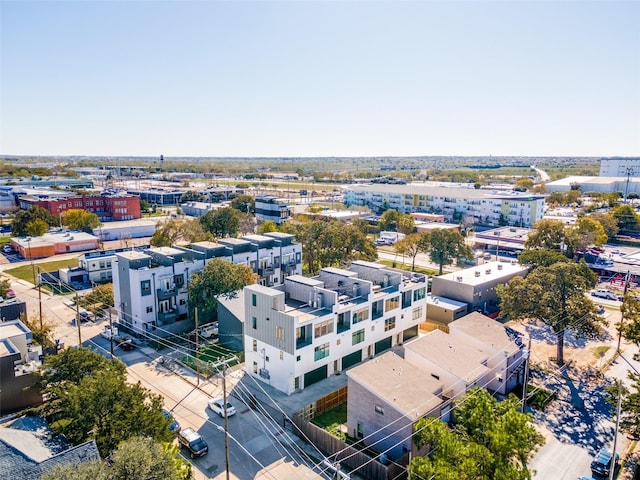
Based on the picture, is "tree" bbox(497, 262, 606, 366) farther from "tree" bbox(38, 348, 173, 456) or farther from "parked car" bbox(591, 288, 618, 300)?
"tree" bbox(38, 348, 173, 456)

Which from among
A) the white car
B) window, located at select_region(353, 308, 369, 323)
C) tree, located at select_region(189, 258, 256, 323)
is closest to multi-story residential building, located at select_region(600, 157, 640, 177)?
window, located at select_region(353, 308, 369, 323)

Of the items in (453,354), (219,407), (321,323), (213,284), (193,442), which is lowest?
(219,407)

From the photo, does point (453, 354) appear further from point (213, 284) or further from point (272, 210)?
point (272, 210)

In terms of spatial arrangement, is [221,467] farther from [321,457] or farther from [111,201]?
[111,201]

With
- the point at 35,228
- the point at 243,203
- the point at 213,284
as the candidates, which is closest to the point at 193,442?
the point at 213,284

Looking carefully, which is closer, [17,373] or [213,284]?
[17,373]

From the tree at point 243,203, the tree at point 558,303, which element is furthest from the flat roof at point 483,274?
the tree at point 243,203

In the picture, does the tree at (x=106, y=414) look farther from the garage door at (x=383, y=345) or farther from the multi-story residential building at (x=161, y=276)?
the garage door at (x=383, y=345)
